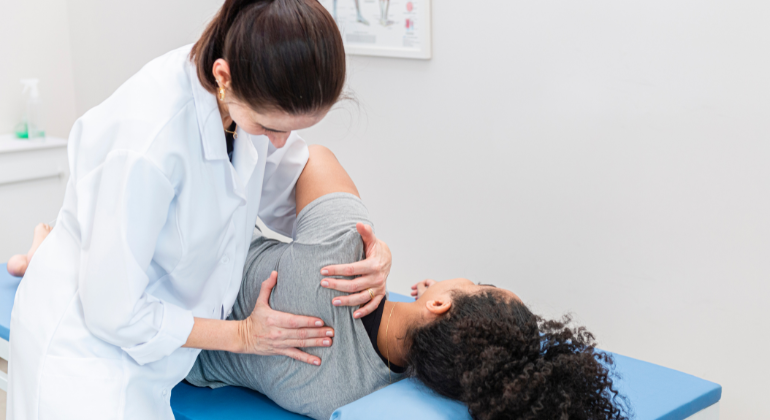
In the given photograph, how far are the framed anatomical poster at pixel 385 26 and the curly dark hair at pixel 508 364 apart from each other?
132cm

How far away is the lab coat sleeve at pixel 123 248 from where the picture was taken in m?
0.95

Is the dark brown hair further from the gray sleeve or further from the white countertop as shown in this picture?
the white countertop

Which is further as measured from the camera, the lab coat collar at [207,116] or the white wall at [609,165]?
the white wall at [609,165]

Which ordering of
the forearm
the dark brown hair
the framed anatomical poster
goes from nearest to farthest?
the dark brown hair, the forearm, the framed anatomical poster

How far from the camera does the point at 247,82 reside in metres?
0.90

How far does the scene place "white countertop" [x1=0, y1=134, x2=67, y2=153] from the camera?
2857 millimetres

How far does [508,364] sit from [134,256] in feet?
1.98

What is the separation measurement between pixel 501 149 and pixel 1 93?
2445 millimetres

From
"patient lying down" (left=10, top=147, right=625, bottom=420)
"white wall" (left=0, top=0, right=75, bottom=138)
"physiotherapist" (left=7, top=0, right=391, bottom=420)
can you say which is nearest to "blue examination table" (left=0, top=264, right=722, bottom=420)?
"patient lying down" (left=10, top=147, right=625, bottom=420)

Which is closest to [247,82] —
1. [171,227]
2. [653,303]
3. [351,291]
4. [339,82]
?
[339,82]

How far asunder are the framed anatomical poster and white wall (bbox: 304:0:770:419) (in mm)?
48

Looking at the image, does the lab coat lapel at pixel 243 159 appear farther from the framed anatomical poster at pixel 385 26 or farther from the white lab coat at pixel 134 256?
the framed anatomical poster at pixel 385 26

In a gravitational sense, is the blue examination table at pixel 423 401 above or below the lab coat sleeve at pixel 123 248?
below

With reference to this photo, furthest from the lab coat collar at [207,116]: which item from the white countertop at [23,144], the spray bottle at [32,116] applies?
the spray bottle at [32,116]
